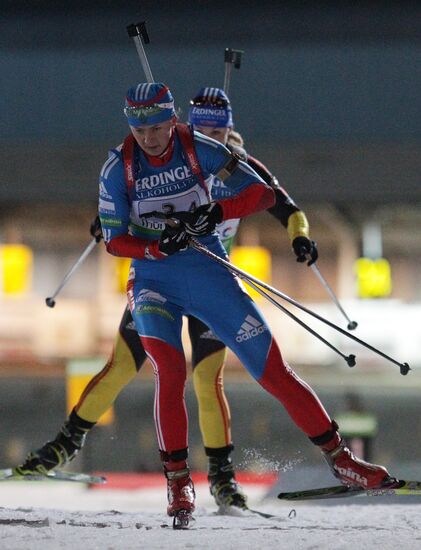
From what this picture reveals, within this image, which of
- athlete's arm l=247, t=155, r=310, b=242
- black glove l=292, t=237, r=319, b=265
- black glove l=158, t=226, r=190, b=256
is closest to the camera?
black glove l=158, t=226, r=190, b=256

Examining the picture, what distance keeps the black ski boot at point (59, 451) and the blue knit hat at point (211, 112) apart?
144cm

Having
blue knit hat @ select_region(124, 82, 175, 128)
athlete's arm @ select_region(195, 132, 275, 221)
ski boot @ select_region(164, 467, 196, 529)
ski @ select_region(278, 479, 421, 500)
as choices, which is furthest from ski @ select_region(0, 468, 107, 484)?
blue knit hat @ select_region(124, 82, 175, 128)

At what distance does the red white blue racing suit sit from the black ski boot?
95 centimetres

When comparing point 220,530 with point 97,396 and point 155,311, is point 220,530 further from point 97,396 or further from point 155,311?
point 97,396

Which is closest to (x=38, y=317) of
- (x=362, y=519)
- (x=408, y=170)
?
(x=408, y=170)

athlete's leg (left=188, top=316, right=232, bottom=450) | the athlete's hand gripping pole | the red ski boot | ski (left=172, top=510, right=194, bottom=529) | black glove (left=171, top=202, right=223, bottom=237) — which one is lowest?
ski (left=172, top=510, right=194, bottom=529)

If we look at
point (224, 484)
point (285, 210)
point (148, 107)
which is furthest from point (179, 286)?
point (224, 484)

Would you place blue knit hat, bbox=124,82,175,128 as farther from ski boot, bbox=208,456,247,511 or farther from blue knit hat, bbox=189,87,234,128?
ski boot, bbox=208,456,247,511

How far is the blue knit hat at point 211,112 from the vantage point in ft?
15.5

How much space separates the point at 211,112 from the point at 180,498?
175 cm

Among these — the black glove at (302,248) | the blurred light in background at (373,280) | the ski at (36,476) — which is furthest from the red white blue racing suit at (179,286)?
the blurred light in background at (373,280)

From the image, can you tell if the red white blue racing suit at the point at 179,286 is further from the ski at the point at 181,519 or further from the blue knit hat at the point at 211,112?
the blue knit hat at the point at 211,112

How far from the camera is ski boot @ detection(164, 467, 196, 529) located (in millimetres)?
3908

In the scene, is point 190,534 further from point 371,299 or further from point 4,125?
point 371,299
